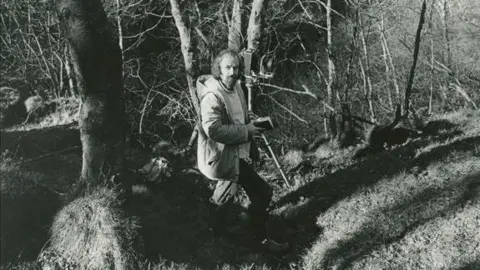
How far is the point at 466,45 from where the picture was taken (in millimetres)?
11953

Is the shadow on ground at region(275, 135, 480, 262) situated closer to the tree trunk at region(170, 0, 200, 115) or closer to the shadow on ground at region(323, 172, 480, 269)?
the shadow on ground at region(323, 172, 480, 269)

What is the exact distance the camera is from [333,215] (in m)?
5.01

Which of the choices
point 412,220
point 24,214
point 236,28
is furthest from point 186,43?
point 412,220

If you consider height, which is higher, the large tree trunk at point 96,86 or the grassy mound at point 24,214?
the large tree trunk at point 96,86

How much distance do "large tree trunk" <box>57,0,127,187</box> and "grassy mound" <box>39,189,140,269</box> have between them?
0.28 m

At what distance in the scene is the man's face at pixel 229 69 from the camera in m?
3.94

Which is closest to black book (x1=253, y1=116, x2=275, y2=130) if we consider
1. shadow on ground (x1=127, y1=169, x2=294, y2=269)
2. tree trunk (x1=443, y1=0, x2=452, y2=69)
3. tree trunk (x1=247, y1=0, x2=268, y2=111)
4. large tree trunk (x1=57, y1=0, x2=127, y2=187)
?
shadow on ground (x1=127, y1=169, x2=294, y2=269)

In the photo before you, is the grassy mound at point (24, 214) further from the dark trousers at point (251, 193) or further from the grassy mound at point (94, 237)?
the dark trousers at point (251, 193)

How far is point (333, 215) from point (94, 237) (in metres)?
2.49

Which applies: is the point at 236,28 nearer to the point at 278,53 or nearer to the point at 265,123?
the point at 265,123

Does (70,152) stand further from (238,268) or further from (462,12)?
(462,12)

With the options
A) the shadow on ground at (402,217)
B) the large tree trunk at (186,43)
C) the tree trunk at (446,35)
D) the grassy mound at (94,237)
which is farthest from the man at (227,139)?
the tree trunk at (446,35)

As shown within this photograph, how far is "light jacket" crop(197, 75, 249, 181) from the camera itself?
152 inches

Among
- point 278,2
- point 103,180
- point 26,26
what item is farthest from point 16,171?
point 26,26
